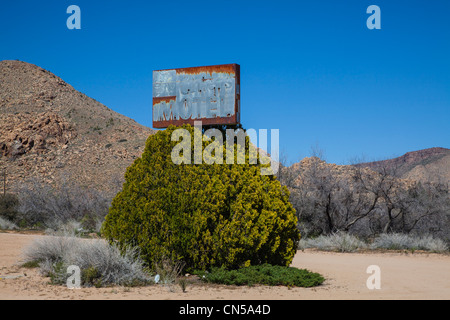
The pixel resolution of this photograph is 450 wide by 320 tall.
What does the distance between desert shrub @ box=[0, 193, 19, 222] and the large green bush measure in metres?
19.9

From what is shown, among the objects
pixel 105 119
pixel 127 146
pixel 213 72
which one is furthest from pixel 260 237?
pixel 105 119

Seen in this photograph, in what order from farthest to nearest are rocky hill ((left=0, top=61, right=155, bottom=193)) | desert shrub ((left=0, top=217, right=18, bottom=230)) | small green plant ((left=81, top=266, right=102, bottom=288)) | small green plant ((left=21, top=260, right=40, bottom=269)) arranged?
1. rocky hill ((left=0, top=61, right=155, bottom=193))
2. desert shrub ((left=0, top=217, right=18, bottom=230))
3. small green plant ((left=21, top=260, right=40, bottom=269))
4. small green plant ((left=81, top=266, right=102, bottom=288))

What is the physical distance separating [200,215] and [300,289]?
2178mm

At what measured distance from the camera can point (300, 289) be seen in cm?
834

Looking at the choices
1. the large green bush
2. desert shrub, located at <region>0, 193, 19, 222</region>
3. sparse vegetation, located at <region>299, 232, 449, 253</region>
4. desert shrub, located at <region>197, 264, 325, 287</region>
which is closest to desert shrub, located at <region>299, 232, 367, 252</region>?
sparse vegetation, located at <region>299, 232, 449, 253</region>

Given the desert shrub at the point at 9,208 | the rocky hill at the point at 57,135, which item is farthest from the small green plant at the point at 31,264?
the rocky hill at the point at 57,135

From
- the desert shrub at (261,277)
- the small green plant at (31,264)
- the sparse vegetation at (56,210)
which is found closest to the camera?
the desert shrub at (261,277)

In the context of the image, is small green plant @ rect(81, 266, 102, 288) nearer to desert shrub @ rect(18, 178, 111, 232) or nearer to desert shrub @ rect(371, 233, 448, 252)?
desert shrub @ rect(371, 233, 448, 252)

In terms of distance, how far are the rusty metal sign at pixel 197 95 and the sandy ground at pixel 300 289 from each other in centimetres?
440

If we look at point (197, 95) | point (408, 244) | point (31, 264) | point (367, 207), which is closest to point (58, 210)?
point (367, 207)

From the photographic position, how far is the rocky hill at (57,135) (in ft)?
176

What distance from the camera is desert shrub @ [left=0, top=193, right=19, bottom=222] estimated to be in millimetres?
27188

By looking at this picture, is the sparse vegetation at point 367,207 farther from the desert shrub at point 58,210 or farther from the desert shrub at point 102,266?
the desert shrub at point 102,266

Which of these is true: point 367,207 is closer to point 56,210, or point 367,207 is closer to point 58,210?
point 58,210
